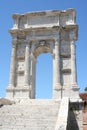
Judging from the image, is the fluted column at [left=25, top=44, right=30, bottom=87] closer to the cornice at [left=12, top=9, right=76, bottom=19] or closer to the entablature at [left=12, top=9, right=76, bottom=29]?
the entablature at [left=12, top=9, right=76, bottom=29]

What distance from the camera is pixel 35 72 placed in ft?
78.3

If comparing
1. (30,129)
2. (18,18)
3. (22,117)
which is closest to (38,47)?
(18,18)

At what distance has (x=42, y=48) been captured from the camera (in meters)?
24.1

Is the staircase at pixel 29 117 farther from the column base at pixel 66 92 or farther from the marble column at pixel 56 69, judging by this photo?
the marble column at pixel 56 69

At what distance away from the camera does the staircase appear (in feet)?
45.9

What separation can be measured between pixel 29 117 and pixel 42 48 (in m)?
9.91

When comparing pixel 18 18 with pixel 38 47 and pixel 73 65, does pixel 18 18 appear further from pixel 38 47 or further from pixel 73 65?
pixel 73 65

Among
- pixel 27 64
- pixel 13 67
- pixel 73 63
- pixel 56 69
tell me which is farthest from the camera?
pixel 13 67

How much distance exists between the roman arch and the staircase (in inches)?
158

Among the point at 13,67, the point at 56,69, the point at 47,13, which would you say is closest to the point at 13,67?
the point at 13,67

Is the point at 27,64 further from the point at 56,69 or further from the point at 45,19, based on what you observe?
the point at 45,19

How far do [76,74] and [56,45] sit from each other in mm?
3282

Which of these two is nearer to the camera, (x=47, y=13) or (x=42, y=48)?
(x=42, y=48)

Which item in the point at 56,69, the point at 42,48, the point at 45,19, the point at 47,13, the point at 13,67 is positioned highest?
the point at 47,13
